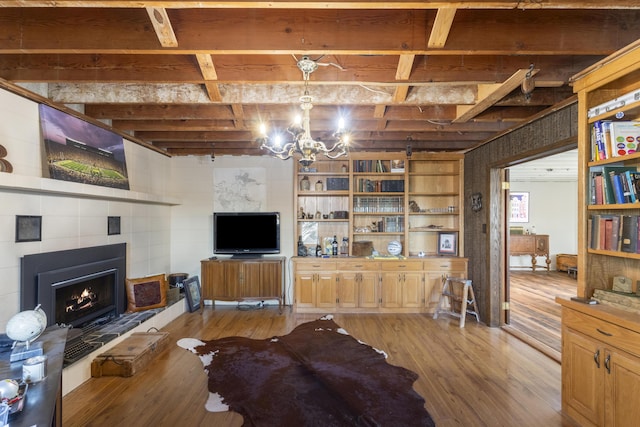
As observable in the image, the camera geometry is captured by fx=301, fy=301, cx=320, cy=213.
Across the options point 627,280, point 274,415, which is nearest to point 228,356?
point 274,415

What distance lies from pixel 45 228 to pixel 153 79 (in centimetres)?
178

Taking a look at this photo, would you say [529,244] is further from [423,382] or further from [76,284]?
[76,284]

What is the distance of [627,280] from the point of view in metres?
2.08

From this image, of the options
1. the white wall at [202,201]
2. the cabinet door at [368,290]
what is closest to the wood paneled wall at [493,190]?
the cabinet door at [368,290]

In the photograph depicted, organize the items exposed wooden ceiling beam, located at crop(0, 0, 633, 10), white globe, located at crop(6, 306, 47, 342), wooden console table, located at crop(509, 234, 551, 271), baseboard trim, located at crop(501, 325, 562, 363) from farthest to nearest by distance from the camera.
Result: wooden console table, located at crop(509, 234, 551, 271) < baseboard trim, located at crop(501, 325, 562, 363) < white globe, located at crop(6, 306, 47, 342) < exposed wooden ceiling beam, located at crop(0, 0, 633, 10)

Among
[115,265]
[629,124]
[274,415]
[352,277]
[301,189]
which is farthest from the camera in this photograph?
[301,189]

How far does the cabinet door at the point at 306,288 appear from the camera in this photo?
15.2 feet

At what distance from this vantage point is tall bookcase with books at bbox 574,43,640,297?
198cm

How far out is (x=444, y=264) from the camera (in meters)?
4.62

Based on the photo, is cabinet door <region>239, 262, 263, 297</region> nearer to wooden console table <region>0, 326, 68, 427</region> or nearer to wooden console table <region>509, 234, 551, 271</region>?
wooden console table <region>0, 326, 68, 427</region>

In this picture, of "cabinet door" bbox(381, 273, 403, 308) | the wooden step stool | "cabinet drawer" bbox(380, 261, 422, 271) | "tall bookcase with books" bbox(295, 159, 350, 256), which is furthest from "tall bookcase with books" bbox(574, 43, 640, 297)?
"tall bookcase with books" bbox(295, 159, 350, 256)

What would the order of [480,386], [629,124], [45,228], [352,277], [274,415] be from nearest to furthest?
1. [629,124]
2. [274,415]
3. [480,386]
4. [45,228]
5. [352,277]

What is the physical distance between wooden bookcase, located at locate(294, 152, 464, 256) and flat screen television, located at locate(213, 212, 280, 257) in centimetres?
46

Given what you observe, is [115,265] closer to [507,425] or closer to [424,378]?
[424,378]
